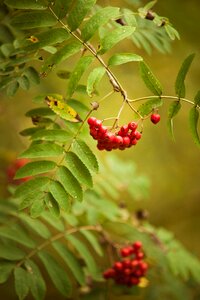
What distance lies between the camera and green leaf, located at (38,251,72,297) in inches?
54.1

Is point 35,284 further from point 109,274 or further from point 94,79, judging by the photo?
point 94,79

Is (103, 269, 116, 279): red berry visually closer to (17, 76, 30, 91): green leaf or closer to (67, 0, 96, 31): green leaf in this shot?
(17, 76, 30, 91): green leaf

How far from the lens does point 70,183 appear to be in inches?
43.0

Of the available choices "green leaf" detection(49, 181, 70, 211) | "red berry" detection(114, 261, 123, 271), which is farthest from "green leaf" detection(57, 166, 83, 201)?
"red berry" detection(114, 261, 123, 271)

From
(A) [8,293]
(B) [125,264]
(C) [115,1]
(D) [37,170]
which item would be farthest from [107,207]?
(C) [115,1]

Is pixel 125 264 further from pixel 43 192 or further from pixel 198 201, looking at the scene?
pixel 198 201

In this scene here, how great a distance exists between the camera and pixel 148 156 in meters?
3.11

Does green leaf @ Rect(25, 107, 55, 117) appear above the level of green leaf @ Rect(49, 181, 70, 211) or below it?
above

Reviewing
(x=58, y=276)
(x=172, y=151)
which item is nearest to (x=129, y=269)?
(x=58, y=276)

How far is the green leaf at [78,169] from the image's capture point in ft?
3.52

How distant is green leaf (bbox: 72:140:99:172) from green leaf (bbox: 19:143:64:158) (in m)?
0.05

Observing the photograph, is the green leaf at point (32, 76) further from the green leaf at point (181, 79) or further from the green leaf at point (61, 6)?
the green leaf at point (181, 79)

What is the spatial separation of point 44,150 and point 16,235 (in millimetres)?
482

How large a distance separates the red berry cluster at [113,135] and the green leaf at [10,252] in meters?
0.58
